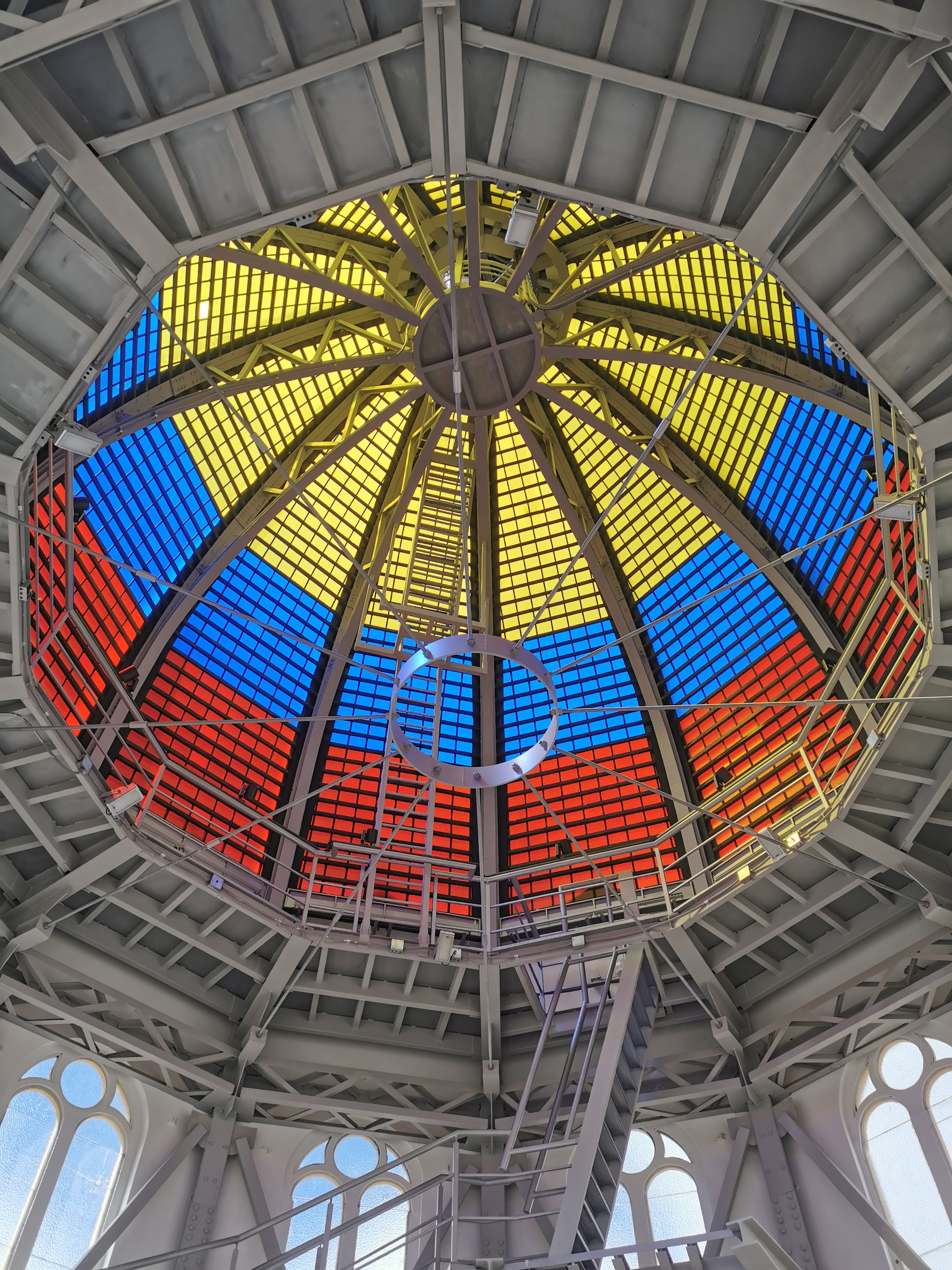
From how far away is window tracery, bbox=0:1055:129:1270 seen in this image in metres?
19.6

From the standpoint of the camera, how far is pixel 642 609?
31828mm

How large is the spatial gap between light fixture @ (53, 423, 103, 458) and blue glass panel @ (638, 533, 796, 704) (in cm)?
1661

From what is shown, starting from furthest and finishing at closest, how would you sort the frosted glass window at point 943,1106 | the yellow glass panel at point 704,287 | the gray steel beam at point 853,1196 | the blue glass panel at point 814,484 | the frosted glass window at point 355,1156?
the yellow glass panel at point 704,287 < the blue glass panel at point 814,484 < the frosted glass window at point 355,1156 < the frosted glass window at point 943,1106 < the gray steel beam at point 853,1196

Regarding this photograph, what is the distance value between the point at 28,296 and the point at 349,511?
17.8m

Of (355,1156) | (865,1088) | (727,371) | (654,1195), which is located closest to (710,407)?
(727,371)

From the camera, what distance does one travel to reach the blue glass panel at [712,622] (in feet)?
94.6

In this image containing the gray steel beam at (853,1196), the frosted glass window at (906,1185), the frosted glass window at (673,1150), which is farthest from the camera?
the frosted glass window at (673,1150)

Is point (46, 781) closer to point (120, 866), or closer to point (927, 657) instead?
point (120, 866)

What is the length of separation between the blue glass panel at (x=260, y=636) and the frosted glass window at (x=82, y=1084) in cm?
1041

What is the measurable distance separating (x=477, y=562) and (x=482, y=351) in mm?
7370

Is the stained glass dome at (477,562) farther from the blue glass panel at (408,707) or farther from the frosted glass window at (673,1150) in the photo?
the frosted glass window at (673,1150)

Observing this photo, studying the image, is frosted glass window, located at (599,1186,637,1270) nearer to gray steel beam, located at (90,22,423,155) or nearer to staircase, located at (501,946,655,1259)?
staircase, located at (501,946,655,1259)

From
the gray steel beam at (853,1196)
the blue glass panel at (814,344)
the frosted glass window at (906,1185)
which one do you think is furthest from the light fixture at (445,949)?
the blue glass panel at (814,344)

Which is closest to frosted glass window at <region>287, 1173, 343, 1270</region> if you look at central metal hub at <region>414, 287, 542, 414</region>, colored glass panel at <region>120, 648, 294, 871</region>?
colored glass panel at <region>120, 648, 294, 871</region>
